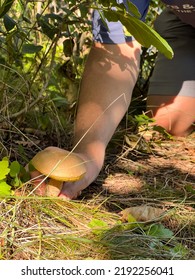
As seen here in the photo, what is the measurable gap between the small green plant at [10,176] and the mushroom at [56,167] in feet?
0.15

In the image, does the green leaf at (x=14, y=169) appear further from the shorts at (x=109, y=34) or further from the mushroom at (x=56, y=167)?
the shorts at (x=109, y=34)

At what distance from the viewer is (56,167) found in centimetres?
136

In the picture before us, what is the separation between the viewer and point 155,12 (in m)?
2.83

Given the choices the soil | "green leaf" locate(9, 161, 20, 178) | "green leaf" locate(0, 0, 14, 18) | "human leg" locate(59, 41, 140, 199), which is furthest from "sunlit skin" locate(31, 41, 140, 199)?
"green leaf" locate(0, 0, 14, 18)

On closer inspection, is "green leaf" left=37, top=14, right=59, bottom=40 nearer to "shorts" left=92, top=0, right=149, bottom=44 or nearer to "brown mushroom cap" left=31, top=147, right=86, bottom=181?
"shorts" left=92, top=0, right=149, bottom=44

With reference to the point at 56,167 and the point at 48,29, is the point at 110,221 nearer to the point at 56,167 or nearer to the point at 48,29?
the point at 56,167

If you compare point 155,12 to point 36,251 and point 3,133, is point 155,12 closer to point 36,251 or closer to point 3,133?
point 3,133

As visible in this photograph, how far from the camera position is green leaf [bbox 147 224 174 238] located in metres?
1.32

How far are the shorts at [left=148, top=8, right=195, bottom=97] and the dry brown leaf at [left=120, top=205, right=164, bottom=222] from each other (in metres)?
1.01

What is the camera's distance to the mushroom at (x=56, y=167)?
1.36 metres

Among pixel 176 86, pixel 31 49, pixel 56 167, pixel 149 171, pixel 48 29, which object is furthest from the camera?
pixel 176 86

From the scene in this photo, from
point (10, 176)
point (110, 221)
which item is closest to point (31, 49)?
point (10, 176)

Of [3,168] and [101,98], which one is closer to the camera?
[3,168]

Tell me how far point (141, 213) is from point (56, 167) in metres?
0.24
